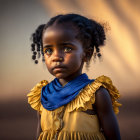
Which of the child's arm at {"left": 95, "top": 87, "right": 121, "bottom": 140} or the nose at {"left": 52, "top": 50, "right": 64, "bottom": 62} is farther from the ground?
the nose at {"left": 52, "top": 50, "right": 64, "bottom": 62}

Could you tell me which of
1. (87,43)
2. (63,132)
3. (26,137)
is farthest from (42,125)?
(26,137)

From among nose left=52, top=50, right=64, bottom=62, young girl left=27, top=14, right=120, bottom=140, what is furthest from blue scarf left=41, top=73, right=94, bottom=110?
nose left=52, top=50, right=64, bottom=62

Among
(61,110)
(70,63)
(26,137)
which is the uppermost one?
(70,63)

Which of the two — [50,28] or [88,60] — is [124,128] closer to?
[88,60]

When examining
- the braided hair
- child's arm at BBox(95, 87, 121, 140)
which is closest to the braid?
the braided hair

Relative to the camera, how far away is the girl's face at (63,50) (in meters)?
0.92

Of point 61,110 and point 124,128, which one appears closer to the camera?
point 61,110

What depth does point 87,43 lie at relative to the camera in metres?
1.00

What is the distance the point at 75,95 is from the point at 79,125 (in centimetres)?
10

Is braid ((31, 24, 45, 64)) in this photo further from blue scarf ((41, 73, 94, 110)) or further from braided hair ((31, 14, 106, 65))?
blue scarf ((41, 73, 94, 110))

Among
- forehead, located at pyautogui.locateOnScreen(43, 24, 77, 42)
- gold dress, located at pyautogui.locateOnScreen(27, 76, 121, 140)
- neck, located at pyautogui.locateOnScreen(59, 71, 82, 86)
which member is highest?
forehead, located at pyautogui.locateOnScreen(43, 24, 77, 42)

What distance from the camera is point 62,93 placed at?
3.13 feet

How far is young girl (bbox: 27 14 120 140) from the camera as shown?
92cm

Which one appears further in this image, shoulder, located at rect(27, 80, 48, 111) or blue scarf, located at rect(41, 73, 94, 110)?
shoulder, located at rect(27, 80, 48, 111)
